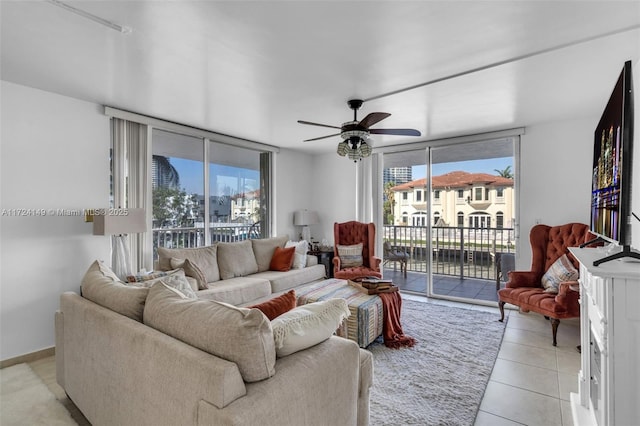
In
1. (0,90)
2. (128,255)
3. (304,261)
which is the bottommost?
(304,261)

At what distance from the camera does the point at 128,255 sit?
11.2 feet

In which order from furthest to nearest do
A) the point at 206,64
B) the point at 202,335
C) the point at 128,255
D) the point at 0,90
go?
1. the point at 128,255
2. the point at 0,90
3. the point at 206,64
4. the point at 202,335

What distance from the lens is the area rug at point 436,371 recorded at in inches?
85.4

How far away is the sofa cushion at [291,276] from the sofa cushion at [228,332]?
270cm

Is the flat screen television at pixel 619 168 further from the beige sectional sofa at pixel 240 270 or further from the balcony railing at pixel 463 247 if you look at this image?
the balcony railing at pixel 463 247

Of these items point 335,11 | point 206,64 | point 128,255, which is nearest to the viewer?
point 335,11

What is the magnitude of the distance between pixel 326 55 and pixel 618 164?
74.2 inches

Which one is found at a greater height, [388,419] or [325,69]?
[325,69]

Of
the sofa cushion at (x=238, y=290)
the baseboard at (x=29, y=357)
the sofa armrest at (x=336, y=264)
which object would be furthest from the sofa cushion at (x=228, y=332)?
the sofa armrest at (x=336, y=264)

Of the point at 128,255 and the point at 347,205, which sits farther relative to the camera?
the point at 347,205

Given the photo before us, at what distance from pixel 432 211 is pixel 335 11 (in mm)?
3989

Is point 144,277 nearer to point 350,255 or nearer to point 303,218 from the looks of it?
point 350,255

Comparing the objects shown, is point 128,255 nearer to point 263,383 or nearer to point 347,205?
point 263,383

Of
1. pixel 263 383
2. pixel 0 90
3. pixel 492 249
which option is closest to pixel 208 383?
pixel 263 383
